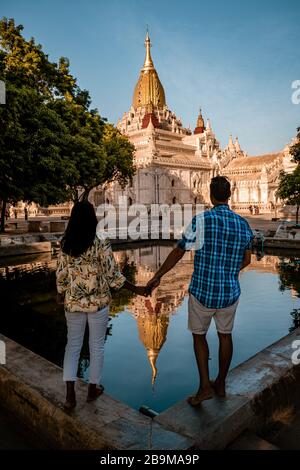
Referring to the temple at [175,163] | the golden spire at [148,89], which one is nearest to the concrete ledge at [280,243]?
the temple at [175,163]

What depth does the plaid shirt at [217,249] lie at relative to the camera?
9.81 feet

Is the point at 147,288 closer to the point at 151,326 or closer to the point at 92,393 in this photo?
the point at 92,393

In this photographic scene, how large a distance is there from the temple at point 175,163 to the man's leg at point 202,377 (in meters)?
45.5

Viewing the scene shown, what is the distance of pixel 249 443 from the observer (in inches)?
111

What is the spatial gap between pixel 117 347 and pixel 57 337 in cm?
107

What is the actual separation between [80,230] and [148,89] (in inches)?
2715

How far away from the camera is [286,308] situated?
25.6 ft

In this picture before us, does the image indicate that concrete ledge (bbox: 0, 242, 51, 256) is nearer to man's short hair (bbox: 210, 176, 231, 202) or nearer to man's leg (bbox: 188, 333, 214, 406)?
man's leg (bbox: 188, 333, 214, 406)

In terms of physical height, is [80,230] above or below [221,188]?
below

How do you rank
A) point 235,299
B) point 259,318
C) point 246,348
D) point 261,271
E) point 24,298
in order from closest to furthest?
point 235,299, point 246,348, point 259,318, point 24,298, point 261,271

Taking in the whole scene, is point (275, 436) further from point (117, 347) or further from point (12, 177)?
point (12, 177)

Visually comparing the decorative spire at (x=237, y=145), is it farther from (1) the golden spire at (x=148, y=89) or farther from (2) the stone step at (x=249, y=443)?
(2) the stone step at (x=249, y=443)

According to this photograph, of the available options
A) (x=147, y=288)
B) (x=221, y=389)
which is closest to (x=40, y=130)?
(x=147, y=288)

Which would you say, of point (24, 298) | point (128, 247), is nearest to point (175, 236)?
point (128, 247)
